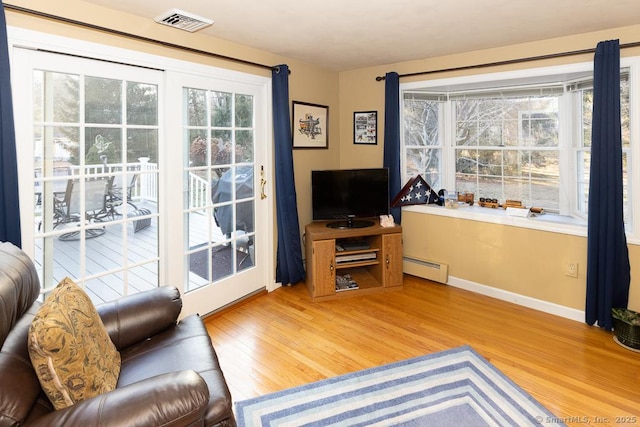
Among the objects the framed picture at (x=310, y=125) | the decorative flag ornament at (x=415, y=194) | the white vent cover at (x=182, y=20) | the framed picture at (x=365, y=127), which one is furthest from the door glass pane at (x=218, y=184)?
the decorative flag ornament at (x=415, y=194)

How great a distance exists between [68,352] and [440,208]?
3456mm

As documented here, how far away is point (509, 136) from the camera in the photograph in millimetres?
3684

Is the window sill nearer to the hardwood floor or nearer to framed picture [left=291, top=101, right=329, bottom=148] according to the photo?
the hardwood floor

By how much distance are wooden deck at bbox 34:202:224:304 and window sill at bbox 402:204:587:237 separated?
2465 millimetres

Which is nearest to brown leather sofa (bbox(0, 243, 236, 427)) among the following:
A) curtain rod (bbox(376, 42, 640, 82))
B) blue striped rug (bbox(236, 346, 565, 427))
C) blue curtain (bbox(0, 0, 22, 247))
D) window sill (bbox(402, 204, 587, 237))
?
blue curtain (bbox(0, 0, 22, 247))

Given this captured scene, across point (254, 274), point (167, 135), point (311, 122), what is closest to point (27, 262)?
point (167, 135)

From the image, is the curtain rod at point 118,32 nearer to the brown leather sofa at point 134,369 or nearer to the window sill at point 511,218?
the brown leather sofa at point 134,369

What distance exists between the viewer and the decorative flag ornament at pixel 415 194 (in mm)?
4008

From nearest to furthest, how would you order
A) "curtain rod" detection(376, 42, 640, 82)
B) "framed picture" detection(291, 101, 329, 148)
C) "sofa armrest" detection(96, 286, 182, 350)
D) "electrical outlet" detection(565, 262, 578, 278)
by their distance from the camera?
"sofa armrest" detection(96, 286, 182, 350) < "curtain rod" detection(376, 42, 640, 82) < "electrical outlet" detection(565, 262, 578, 278) < "framed picture" detection(291, 101, 329, 148)

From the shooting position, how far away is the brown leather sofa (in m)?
1.21

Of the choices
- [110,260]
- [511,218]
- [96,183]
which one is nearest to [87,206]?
[96,183]

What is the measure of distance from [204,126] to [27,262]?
1.72 metres

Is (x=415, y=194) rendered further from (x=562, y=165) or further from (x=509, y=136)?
(x=562, y=165)

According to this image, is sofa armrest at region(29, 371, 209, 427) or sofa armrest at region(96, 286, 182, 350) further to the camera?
sofa armrest at region(96, 286, 182, 350)
